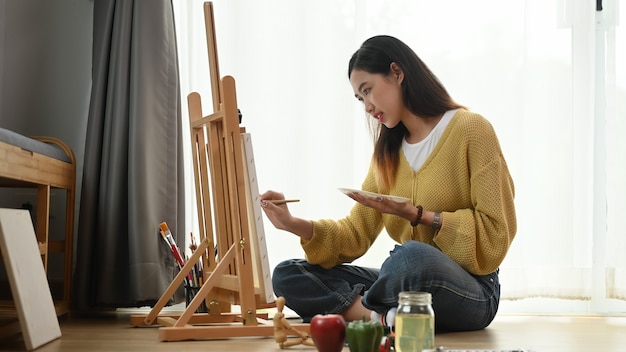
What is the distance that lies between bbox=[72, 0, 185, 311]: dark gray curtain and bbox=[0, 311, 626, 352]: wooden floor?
14 cm

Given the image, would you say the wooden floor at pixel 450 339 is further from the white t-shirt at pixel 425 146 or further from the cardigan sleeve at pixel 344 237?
the white t-shirt at pixel 425 146

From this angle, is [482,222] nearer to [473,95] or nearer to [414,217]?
[414,217]

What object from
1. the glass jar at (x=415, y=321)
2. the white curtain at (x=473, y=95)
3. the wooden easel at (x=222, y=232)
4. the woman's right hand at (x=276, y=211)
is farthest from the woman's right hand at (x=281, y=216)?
the glass jar at (x=415, y=321)

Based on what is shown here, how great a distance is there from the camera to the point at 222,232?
212 cm

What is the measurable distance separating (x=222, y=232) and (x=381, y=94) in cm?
59

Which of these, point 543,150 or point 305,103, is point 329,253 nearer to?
point 305,103

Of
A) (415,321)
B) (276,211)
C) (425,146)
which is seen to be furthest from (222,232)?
(415,321)

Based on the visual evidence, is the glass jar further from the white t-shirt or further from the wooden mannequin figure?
the white t-shirt

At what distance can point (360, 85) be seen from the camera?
2.25 meters

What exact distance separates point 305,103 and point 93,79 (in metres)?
0.74

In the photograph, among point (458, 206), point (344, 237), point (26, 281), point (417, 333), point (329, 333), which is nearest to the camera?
point (417, 333)

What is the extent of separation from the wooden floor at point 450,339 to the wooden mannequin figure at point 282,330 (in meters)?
0.02

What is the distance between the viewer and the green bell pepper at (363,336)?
148cm

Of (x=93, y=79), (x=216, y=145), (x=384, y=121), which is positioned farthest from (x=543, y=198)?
(x=93, y=79)
